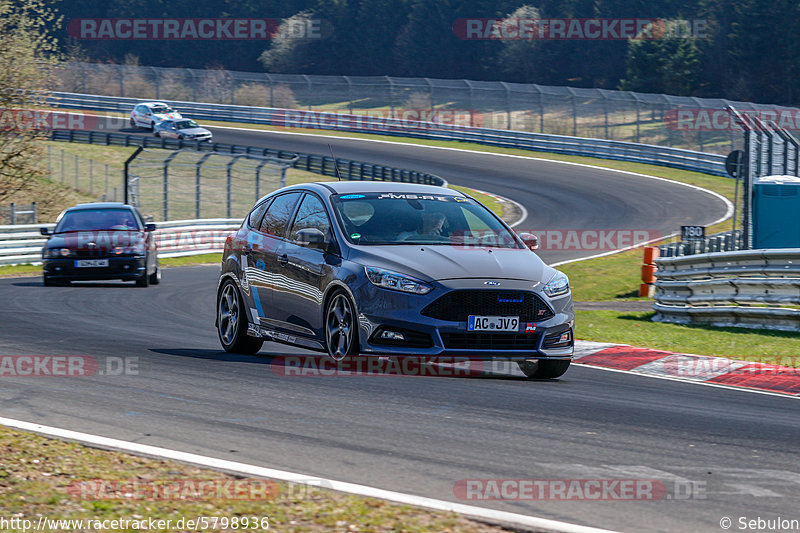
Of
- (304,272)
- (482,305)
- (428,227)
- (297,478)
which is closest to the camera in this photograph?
(297,478)

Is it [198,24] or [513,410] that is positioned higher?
→ [198,24]

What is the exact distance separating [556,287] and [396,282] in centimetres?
140

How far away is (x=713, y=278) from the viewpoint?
1648cm

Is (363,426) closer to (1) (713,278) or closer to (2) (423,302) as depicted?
(2) (423,302)

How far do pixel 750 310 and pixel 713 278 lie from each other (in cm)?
173

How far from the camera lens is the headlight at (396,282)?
29.1 ft

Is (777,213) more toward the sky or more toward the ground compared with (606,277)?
more toward the sky

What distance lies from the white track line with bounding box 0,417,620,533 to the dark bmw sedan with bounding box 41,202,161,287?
13685 mm

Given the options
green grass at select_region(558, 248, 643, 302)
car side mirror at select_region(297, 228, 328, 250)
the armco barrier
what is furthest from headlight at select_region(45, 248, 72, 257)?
car side mirror at select_region(297, 228, 328, 250)

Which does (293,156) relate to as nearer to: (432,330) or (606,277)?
(606,277)

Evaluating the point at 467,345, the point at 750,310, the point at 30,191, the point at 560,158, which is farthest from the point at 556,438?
the point at 560,158

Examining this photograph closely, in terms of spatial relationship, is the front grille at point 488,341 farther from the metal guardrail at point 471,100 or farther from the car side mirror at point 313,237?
the metal guardrail at point 471,100

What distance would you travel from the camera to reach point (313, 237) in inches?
380

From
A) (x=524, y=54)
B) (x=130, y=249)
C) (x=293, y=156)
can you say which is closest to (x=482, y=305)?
(x=130, y=249)
